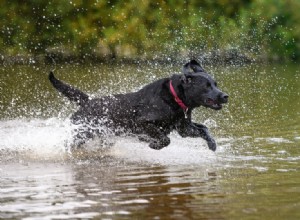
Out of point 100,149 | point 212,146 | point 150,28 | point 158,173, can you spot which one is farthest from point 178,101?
point 150,28

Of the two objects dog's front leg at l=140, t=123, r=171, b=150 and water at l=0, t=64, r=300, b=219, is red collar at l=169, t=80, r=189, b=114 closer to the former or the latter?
dog's front leg at l=140, t=123, r=171, b=150

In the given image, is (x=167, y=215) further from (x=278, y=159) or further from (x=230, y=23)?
(x=230, y=23)

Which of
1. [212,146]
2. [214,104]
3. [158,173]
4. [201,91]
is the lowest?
[158,173]

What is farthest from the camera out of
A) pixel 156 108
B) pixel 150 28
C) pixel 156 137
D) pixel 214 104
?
pixel 150 28

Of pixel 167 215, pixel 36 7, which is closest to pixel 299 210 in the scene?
pixel 167 215

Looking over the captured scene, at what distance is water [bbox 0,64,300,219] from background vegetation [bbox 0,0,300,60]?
82.5 ft

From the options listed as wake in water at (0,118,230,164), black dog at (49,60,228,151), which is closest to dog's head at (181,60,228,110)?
black dog at (49,60,228,151)

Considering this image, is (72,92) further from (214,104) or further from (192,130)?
(214,104)

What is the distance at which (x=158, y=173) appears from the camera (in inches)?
297

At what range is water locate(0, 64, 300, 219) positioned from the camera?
5.87m

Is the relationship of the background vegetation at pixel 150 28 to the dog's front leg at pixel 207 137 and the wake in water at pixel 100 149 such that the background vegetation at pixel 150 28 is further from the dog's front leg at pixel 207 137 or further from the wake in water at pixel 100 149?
the dog's front leg at pixel 207 137

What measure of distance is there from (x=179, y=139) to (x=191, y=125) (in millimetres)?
1382

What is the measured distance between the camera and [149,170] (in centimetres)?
775

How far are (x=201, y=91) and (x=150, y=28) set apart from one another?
33.0m
